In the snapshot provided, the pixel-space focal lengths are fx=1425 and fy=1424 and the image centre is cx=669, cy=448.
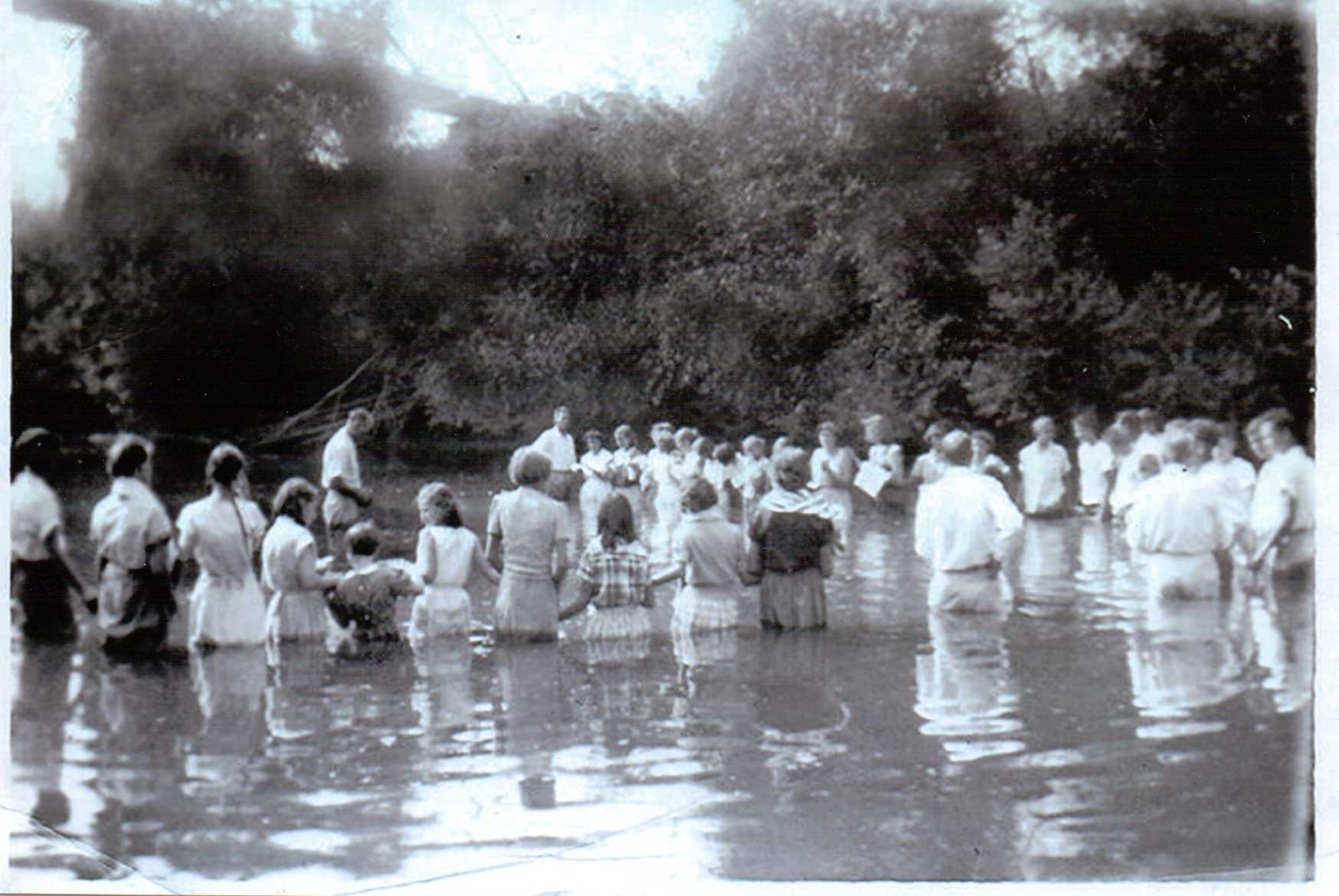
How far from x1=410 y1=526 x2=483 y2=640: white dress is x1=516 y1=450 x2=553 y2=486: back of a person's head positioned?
37cm

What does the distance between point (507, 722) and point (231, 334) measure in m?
1.65

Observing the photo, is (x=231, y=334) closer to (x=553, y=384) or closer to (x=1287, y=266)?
(x=553, y=384)

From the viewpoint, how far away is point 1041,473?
16.6ft

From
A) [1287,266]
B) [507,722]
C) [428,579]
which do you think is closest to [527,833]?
[507,722]

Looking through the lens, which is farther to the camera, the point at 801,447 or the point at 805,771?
the point at 801,447

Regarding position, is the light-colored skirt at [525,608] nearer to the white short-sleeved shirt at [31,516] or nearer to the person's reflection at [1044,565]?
the white short-sleeved shirt at [31,516]

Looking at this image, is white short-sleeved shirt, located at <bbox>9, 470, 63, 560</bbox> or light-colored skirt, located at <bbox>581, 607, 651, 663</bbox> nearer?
white short-sleeved shirt, located at <bbox>9, 470, 63, 560</bbox>

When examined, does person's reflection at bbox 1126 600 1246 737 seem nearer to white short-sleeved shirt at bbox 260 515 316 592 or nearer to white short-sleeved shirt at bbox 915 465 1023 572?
white short-sleeved shirt at bbox 915 465 1023 572

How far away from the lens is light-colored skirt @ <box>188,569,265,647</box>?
5.05 metres

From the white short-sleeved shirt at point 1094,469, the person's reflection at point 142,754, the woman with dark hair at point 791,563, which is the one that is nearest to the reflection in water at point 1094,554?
the white short-sleeved shirt at point 1094,469

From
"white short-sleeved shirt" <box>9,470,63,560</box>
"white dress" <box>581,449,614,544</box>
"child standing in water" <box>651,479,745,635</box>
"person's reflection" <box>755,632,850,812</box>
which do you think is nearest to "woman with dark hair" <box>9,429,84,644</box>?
"white short-sleeved shirt" <box>9,470,63,560</box>

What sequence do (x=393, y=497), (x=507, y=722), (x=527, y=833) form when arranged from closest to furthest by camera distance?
(x=527, y=833)
(x=507, y=722)
(x=393, y=497)

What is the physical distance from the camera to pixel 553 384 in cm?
492

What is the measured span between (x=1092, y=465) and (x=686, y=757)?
1676 mm
